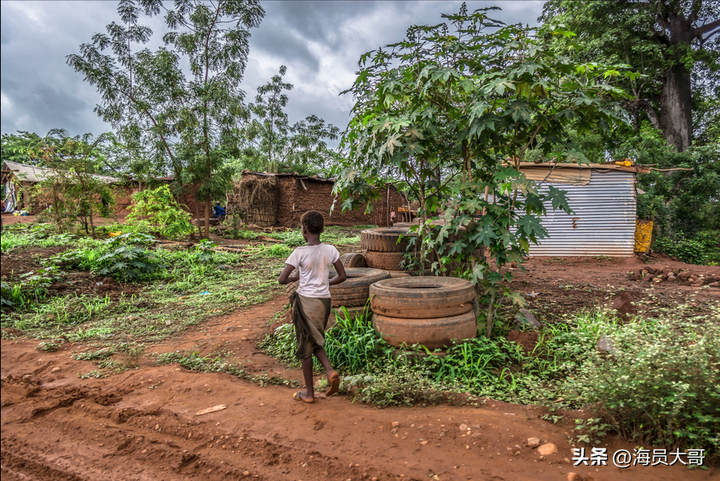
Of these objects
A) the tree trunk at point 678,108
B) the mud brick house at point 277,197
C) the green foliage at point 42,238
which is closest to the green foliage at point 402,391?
the green foliage at point 42,238

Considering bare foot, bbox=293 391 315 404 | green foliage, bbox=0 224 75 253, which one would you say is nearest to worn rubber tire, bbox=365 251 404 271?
bare foot, bbox=293 391 315 404

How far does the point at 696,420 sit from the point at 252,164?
25.4 metres

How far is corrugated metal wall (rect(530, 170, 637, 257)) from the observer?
11.9m

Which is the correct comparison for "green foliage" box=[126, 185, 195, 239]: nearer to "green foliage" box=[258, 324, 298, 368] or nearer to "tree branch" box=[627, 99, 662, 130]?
"green foliage" box=[258, 324, 298, 368]

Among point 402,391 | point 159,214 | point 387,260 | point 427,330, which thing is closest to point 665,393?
point 402,391

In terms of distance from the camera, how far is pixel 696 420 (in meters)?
2.80

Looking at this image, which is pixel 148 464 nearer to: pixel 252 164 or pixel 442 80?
pixel 442 80

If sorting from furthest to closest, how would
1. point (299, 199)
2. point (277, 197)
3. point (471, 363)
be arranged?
point (299, 199) → point (277, 197) → point (471, 363)

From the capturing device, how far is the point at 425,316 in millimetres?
4387

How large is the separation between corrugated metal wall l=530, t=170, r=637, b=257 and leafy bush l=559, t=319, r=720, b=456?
9.24m

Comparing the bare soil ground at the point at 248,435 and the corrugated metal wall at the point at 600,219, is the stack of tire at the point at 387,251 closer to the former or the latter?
the bare soil ground at the point at 248,435

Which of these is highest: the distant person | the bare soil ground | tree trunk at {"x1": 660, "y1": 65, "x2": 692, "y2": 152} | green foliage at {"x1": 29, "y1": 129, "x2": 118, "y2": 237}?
tree trunk at {"x1": 660, "y1": 65, "x2": 692, "y2": 152}

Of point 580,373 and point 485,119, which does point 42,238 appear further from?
point 580,373

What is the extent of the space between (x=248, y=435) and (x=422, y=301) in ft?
6.73
